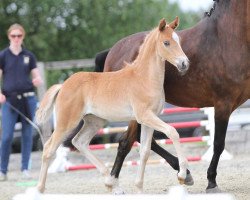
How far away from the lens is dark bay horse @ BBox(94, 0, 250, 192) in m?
6.94

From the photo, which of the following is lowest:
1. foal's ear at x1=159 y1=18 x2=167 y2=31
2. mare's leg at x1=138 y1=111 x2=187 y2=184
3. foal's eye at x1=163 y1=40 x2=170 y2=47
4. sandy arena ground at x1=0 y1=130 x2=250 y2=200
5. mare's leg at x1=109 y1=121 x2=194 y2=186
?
sandy arena ground at x1=0 y1=130 x2=250 y2=200

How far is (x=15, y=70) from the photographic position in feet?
32.2

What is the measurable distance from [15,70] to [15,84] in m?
0.19

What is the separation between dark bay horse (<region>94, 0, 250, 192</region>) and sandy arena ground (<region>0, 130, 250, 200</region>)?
2.27ft

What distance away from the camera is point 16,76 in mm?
9828

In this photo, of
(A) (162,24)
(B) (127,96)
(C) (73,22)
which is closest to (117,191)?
(B) (127,96)

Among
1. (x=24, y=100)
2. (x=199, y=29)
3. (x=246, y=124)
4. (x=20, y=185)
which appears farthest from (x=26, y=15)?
(x=199, y=29)

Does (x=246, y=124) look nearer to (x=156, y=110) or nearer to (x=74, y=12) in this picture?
(x=156, y=110)

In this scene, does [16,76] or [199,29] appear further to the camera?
[16,76]

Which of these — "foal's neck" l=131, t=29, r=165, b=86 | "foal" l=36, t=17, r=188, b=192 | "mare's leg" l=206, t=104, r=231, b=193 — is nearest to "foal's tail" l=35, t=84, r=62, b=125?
"foal" l=36, t=17, r=188, b=192

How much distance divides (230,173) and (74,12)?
484 inches

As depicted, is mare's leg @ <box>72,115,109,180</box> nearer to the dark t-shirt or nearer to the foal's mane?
the foal's mane

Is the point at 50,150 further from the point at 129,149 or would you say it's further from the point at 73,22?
the point at 73,22

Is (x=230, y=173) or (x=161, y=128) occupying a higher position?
(x=161, y=128)
